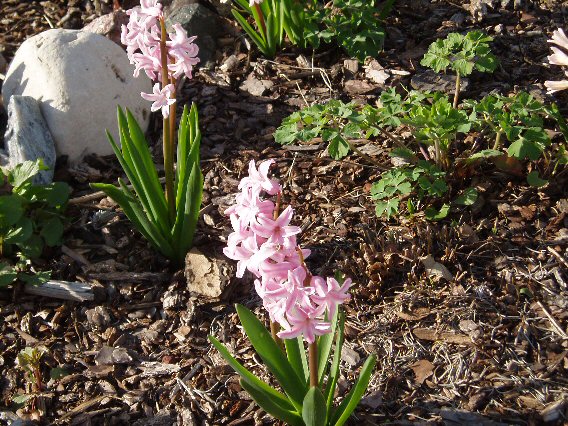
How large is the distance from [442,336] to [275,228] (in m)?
1.13

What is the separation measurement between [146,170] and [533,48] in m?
2.25

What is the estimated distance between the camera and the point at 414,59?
3877 mm

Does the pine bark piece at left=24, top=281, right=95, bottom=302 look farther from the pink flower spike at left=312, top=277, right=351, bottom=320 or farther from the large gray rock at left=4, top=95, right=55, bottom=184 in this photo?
the pink flower spike at left=312, top=277, right=351, bottom=320

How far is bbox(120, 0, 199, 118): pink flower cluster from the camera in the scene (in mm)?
2471

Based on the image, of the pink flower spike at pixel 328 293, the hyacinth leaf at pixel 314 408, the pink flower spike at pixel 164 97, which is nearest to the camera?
the pink flower spike at pixel 328 293

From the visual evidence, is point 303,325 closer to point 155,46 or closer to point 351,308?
point 351,308

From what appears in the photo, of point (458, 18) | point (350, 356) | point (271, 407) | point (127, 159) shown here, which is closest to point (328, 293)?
point (271, 407)

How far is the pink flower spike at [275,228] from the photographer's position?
5.57ft

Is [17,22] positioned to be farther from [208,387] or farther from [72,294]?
[208,387]

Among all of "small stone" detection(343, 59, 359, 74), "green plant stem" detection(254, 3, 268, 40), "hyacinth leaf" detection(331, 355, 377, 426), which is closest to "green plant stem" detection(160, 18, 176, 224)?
"hyacinth leaf" detection(331, 355, 377, 426)

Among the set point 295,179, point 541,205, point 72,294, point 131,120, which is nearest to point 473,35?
point 541,205

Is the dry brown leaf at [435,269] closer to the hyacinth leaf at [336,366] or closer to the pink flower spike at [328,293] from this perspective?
the hyacinth leaf at [336,366]

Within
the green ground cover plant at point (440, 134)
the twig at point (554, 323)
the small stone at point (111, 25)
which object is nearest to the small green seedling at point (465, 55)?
the green ground cover plant at point (440, 134)

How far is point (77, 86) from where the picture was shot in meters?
3.58
